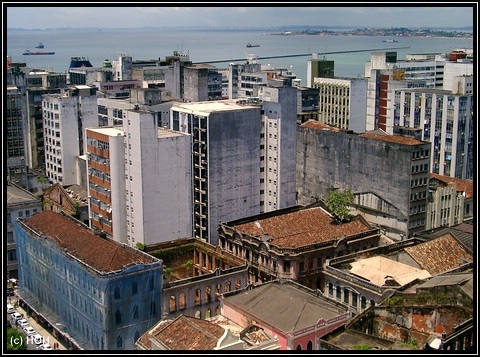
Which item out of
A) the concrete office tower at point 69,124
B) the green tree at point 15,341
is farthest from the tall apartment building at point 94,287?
the concrete office tower at point 69,124

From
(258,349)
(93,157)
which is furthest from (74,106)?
(258,349)

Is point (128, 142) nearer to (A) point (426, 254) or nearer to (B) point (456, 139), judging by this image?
(A) point (426, 254)

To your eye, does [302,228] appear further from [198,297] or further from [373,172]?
[373,172]

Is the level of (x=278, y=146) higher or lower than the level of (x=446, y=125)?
lower

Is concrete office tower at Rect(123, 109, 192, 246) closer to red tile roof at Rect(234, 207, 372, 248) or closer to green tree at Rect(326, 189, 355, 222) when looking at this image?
red tile roof at Rect(234, 207, 372, 248)

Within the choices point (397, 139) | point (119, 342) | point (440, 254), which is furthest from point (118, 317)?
point (397, 139)

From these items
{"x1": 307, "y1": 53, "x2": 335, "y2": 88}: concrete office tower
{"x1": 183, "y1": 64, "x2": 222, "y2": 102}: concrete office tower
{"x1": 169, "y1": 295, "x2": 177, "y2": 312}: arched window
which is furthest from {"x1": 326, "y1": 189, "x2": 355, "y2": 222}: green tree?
{"x1": 307, "y1": 53, "x2": 335, "y2": 88}: concrete office tower

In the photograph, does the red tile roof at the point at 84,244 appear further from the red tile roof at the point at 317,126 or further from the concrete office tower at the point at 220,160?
the red tile roof at the point at 317,126
